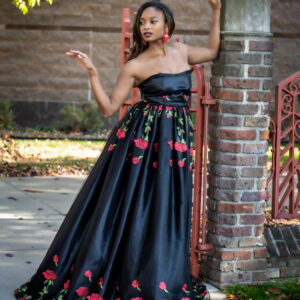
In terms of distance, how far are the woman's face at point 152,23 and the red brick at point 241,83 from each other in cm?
51

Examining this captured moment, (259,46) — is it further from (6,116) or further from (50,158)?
(6,116)

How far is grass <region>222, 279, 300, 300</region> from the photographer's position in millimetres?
3896

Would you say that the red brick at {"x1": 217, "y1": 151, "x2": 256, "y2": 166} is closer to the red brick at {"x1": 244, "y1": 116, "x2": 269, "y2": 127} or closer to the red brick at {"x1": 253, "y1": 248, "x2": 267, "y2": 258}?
the red brick at {"x1": 244, "y1": 116, "x2": 269, "y2": 127}

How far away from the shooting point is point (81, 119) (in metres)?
10.6

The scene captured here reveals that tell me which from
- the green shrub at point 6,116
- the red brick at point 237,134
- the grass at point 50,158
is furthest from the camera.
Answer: the green shrub at point 6,116

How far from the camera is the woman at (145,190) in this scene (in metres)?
3.54

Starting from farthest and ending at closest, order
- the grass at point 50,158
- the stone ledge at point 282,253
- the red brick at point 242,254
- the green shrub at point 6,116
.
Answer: the green shrub at point 6,116 → the grass at point 50,158 → the stone ledge at point 282,253 → the red brick at point 242,254

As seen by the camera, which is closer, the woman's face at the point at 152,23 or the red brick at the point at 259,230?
the woman's face at the point at 152,23

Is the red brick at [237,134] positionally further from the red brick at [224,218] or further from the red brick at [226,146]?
the red brick at [224,218]

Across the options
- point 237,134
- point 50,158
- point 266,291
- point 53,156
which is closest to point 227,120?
point 237,134

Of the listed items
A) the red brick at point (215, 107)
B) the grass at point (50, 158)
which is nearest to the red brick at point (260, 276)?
the red brick at point (215, 107)

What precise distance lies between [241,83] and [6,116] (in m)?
7.30

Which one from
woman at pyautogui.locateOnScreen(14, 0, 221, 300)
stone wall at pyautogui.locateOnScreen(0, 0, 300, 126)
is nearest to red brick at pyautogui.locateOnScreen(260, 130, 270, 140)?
woman at pyautogui.locateOnScreen(14, 0, 221, 300)

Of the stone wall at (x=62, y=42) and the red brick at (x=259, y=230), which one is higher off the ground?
the stone wall at (x=62, y=42)
